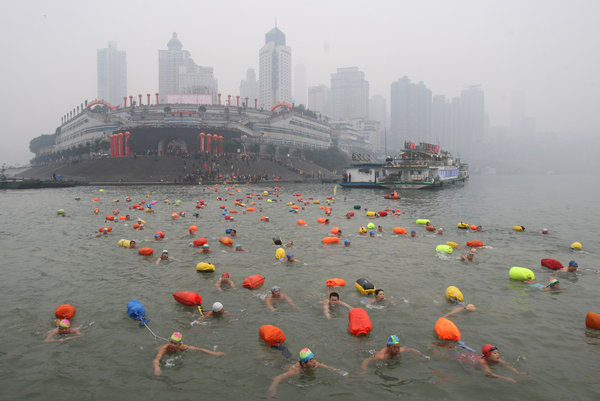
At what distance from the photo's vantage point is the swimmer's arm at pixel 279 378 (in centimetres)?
837

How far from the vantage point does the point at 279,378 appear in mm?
8883

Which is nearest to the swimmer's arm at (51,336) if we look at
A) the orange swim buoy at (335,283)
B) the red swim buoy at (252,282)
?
the red swim buoy at (252,282)

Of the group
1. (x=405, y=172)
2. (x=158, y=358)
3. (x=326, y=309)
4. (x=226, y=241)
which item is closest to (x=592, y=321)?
(x=326, y=309)

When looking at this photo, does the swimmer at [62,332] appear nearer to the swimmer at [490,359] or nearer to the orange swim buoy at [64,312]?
the orange swim buoy at [64,312]

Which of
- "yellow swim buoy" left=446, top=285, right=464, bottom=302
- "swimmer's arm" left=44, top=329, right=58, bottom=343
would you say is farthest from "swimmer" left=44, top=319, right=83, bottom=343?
"yellow swim buoy" left=446, top=285, right=464, bottom=302

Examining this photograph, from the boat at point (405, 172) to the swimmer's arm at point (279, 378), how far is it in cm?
6428

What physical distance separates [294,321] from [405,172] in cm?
6534

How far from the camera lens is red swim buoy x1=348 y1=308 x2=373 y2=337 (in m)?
10.8

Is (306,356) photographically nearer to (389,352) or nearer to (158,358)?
(389,352)

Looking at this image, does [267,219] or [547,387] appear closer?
[547,387]

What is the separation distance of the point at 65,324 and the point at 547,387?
13053mm

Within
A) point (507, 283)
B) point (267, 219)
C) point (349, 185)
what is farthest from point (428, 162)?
point (507, 283)

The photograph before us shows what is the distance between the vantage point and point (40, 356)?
32.3ft

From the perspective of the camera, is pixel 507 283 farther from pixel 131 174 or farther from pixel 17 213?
pixel 131 174
